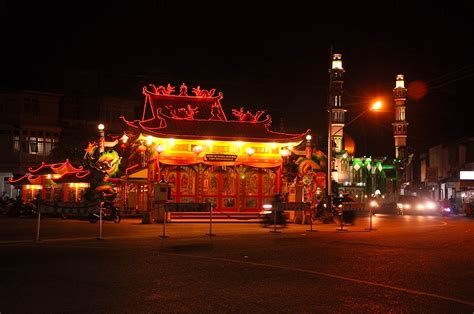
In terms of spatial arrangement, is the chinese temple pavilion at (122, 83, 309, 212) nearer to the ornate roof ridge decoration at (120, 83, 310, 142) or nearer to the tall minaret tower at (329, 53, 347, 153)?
the ornate roof ridge decoration at (120, 83, 310, 142)

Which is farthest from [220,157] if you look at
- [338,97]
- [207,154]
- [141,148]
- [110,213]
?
[338,97]

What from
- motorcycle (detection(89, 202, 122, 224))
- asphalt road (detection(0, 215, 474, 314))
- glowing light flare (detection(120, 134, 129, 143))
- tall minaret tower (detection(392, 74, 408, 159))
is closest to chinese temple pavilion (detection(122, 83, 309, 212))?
glowing light flare (detection(120, 134, 129, 143))

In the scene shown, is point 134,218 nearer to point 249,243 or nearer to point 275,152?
point 275,152

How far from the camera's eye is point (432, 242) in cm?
2009

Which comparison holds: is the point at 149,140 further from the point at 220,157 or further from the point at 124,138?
the point at 124,138

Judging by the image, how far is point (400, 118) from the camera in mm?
102000

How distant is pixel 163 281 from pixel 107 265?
107 inches

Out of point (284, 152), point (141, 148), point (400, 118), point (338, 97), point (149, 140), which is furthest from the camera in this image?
point (400, 118)

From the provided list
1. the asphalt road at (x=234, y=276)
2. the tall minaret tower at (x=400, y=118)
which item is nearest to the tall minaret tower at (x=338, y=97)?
the tall minaret tower at (x=400, y=118)

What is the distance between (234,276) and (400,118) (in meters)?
94.8

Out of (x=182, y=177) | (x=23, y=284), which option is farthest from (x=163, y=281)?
(x=182, y=177)

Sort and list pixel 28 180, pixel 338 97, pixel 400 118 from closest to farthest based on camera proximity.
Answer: pixel 28 180 → pixel 338 97 → pixel 400 118

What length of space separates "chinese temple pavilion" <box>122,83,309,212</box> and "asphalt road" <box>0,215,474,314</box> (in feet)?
48.8

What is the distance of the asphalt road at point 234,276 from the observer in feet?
29.4
